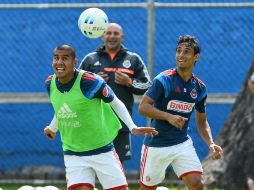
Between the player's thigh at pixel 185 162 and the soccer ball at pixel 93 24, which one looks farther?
the soccer ball at pixel 93 24

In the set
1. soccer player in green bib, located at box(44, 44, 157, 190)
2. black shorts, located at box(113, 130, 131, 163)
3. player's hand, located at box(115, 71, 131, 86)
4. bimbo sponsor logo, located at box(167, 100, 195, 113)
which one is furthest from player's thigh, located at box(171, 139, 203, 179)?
player's hand, located at box(115, 71, 131, 86)

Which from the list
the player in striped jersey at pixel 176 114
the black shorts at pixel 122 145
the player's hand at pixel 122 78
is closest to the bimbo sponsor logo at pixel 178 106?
the player in striped jersey at pixel 176 114

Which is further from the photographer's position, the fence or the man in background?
the fence

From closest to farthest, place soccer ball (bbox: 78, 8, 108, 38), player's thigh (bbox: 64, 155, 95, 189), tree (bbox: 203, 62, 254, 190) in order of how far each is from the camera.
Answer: player's thigh (bbox: 64, 155, 95, 189) → soccer ball (bbox: 78, 8, 108, 38) → tree (bbox: 203, 62, 254, 190)

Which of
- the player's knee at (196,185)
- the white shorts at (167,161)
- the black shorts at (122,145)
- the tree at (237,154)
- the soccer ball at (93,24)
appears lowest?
the tree at (237,154)

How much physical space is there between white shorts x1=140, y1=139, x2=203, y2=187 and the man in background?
1139mm

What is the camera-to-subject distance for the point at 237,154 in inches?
449

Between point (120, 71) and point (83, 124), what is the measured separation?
2.05 meters

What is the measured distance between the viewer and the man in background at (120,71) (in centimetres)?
979

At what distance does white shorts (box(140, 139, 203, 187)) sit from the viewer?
8453 millimetres

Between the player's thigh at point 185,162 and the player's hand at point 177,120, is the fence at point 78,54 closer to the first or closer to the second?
the player's thigh at point 185,162

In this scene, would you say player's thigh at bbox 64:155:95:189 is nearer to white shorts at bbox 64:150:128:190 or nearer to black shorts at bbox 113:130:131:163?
white shorts at bbox 64:150:128:190

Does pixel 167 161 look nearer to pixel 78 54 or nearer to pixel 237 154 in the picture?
pixel 237 154

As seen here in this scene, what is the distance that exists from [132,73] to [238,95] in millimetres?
2297
